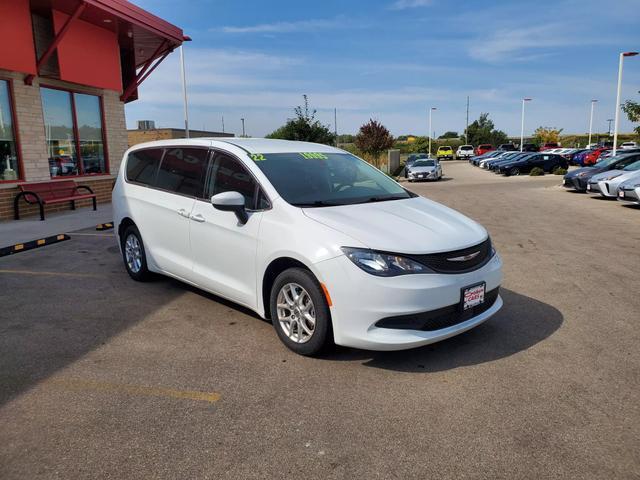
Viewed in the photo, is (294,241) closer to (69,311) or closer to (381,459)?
(381,459)

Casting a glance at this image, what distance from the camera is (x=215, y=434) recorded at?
117 inches

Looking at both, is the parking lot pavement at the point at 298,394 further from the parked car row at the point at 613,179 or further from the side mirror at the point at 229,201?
the parked car row at the point at 613,179

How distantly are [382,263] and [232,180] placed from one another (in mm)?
1854

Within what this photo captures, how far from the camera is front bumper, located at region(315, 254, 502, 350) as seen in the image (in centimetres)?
355

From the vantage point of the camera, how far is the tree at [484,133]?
8206cm

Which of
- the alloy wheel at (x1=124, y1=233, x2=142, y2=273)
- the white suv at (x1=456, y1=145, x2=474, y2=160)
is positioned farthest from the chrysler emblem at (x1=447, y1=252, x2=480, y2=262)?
the white suv at (x1=456, y1=145, x2=474, y2=160)

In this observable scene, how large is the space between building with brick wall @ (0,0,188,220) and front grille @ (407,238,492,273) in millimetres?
11215

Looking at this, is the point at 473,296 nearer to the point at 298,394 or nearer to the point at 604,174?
the point at 298,394

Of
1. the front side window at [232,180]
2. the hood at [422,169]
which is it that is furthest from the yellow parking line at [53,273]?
the hood at [422,169]

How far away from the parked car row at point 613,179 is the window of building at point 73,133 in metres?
15.2

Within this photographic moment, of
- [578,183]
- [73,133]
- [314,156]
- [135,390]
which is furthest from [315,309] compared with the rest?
[578,183]

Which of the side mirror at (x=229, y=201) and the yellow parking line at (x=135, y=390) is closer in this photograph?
the yellow parking line at (x=135, y=390)

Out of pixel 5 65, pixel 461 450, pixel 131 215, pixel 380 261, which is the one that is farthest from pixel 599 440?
pixel 5 65

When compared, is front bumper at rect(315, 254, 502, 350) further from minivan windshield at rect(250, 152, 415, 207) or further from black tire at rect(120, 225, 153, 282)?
black tire at rect(120, 225, 153, 282)
